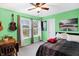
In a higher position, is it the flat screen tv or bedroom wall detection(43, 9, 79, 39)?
bedroom wall detection(43, 9, 79, 39)

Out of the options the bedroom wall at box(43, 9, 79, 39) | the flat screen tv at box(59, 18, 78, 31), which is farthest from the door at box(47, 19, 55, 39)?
the flat screen tv at box(59, 18, 78, 31)

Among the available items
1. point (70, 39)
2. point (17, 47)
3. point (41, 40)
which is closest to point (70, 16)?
point (70, 39)

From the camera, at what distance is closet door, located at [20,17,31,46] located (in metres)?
1.86

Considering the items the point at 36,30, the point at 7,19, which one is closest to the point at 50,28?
the point at 36,30

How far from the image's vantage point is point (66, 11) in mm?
2398

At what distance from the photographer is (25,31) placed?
76.2 inches

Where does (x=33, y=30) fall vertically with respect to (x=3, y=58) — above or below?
above

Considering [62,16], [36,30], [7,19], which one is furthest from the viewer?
[62,16]

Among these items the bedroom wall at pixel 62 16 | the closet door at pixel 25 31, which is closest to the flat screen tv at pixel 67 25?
the bedroom wall at pixel 62 16

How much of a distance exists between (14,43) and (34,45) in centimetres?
46

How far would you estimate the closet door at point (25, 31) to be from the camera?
6.10 ft

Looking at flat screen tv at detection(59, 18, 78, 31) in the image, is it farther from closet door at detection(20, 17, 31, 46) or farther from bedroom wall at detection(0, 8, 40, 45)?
closet door at detection(20, 17, 31, 46)

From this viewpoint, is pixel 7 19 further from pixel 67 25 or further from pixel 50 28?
pixel 67 25

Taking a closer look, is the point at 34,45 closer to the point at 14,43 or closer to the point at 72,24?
the point at 14,43
